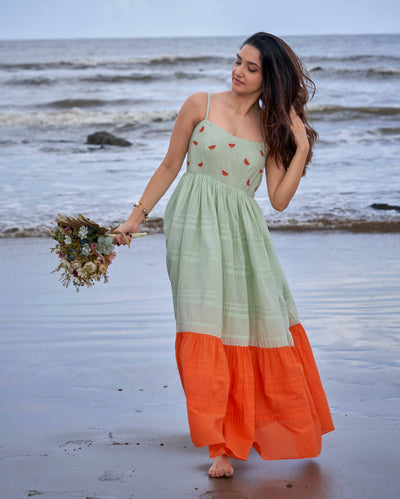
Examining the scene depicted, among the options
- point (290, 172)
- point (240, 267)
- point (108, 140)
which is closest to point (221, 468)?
point (240, 267)

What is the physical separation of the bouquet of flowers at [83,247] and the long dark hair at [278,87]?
723mm

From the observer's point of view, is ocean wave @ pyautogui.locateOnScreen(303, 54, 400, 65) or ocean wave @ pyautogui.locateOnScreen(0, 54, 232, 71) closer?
ocean wave @ pyautogui.locateOnScreen(0, 54, 232, 71)

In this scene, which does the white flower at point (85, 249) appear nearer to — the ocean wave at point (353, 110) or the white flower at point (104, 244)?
the white flower at point (104, 244)

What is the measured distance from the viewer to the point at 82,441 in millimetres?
2717

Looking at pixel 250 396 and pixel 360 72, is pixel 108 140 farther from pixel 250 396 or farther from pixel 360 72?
pixel 360 72

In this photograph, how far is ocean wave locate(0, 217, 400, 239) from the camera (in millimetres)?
7035

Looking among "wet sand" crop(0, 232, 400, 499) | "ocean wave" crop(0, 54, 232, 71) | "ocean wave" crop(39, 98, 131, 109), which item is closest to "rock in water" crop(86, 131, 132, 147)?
"ocean wave" crop(39, 98, 131, 109)

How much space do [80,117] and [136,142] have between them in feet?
16.4

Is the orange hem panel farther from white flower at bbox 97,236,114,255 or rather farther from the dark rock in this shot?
the dark rock

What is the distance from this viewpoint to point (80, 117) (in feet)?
61.8

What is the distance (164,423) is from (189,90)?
22544 mm

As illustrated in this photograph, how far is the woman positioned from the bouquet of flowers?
0.81 ft

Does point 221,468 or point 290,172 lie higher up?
point 290,172

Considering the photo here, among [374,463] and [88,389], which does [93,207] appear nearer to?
[88,389]
